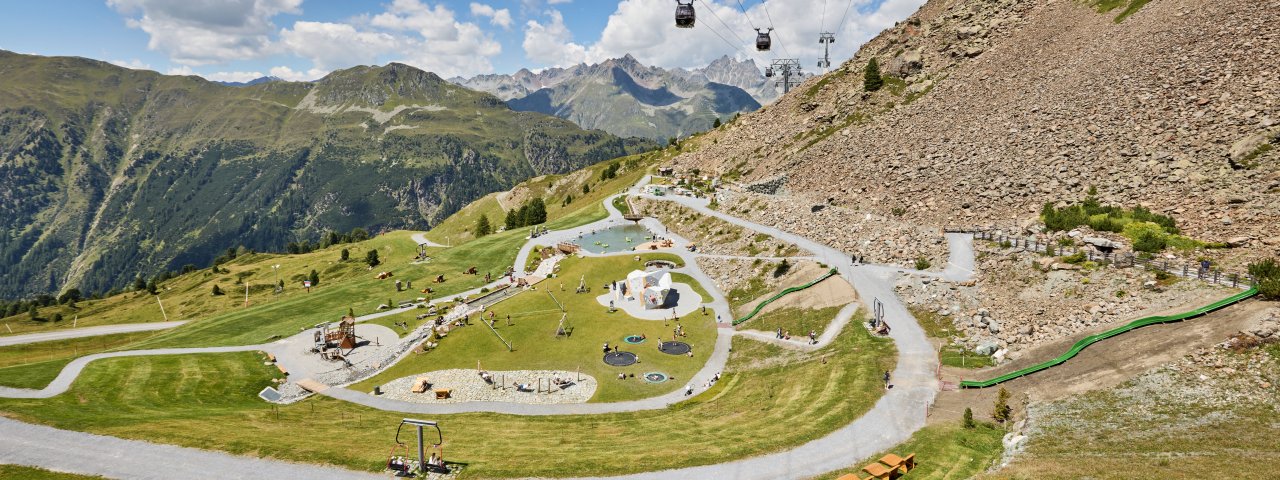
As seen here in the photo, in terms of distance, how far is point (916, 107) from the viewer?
104m

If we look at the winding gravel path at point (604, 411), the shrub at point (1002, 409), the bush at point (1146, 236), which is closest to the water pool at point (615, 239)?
the winding gravel path at point (604, 411)

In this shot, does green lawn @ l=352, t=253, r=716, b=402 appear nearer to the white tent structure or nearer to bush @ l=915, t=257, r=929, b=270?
the white tent structure

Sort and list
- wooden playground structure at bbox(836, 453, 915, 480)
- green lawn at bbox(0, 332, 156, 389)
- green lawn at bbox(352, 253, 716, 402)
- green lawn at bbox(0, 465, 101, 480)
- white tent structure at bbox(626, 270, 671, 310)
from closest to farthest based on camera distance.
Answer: wooden playground structure at bbox(836, 453, 915, 480), green lawn at bbox(0, 465, 101, 480), green lawn at bbox(352, 253, 716, 402), green lawn at bbox(0, 332, 156, 389), white tent structure at bbox(626, 270, 671, 310)

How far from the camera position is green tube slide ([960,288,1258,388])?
3600 cm

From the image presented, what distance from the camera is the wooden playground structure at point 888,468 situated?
90.9ft

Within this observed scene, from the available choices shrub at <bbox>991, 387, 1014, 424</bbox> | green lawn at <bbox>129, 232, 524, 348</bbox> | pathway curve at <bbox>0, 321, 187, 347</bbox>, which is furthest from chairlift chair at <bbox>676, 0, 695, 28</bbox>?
pathway curve at <bbox>0, 321, 187, 347</bbox>

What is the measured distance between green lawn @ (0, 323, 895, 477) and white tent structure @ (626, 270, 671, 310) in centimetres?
1630

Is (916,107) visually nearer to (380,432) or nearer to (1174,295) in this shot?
(1174,295)

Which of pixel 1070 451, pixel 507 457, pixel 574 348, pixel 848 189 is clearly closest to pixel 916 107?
pixel 848 189

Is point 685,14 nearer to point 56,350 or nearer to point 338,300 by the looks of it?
point 338,300

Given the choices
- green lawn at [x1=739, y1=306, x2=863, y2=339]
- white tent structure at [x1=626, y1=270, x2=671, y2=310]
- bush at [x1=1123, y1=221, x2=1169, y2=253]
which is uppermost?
bush at [x1=1123, y1=221, x2=1169, y2=253]

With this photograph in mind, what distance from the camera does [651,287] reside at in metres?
70.8

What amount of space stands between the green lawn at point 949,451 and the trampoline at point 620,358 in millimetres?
29553

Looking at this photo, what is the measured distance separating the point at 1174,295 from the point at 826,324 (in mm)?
25231
